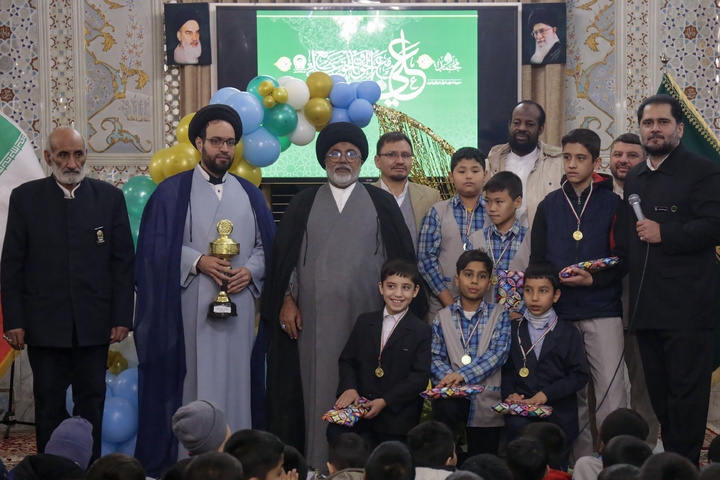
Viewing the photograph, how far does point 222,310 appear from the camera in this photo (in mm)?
4035

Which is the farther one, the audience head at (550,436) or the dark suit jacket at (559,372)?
the dark suit jacket at (559,372)

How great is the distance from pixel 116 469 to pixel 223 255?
1829 millimetres

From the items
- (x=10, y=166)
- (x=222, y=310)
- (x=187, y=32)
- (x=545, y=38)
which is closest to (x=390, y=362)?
(x=222, y=310)

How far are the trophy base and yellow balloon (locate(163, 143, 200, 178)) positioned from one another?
1.04 metres

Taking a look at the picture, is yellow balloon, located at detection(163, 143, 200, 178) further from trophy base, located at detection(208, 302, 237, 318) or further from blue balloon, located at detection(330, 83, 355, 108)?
trophy base, located at detection(208, 302, 237, 318)

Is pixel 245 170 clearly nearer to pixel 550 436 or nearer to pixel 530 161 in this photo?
A: pixel 530 161

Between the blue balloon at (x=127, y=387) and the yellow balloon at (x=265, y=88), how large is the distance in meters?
1.75

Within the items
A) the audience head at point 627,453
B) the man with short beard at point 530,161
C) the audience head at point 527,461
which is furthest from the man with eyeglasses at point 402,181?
the audience head at point 627,453

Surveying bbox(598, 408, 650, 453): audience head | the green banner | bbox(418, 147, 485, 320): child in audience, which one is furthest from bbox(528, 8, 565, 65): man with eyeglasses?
bbox(598, 408, 650, 453): audience head

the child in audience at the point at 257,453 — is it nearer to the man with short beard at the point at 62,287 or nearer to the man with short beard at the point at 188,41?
the man with short beard at the point at 62,287

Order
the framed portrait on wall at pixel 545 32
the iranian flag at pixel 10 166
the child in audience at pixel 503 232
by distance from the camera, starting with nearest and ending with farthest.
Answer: the child in audience at pixel 503 232, the iranian flag at pixel 10 166, the framed portrait on wall at pixel 545 32

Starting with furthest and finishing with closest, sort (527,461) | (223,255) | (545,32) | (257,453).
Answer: (545,32) < (223,255) < (527,461) < (257,453)

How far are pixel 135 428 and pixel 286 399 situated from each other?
0.81 m

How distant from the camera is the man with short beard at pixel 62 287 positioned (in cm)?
396
